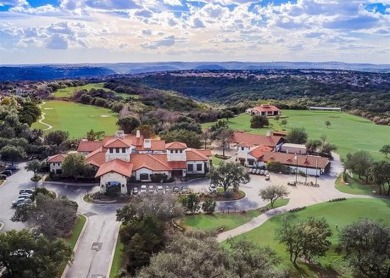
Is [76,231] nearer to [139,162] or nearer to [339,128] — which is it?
[139,162]

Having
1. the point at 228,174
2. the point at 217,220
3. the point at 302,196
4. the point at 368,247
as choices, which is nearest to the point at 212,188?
the point at 228,174

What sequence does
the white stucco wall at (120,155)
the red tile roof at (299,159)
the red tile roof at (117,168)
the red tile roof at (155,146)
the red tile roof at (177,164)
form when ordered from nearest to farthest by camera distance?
1. the red tile roof at (117,168)
2. the white stucco wall at (120,155)
3. the red tile roof at (177,164)
4. the red tile roof at (299,159)
5. the red tile roof at (155,146)

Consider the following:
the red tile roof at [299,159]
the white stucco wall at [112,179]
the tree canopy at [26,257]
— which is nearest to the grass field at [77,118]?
the white stucco wall at [112,179]

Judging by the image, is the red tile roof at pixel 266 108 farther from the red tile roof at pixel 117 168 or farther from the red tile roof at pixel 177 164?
the red tile roof at pixel 117 168

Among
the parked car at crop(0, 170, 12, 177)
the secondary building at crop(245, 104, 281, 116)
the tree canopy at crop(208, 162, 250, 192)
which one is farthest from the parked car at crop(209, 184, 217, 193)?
the secondary building at crop(245, 104, 281, 116)

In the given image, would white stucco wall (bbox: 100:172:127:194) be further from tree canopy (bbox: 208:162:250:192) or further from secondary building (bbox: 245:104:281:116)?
secondary building (bbox: 245:104:281:116)

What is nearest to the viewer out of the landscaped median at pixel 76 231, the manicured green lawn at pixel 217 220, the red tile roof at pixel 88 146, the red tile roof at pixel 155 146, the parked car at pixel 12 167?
the landscaped median at pixel 76 231
